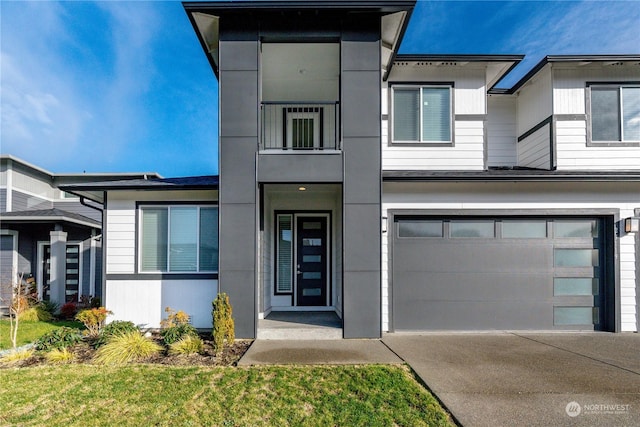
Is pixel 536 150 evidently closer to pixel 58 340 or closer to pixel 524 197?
pixel 524 197

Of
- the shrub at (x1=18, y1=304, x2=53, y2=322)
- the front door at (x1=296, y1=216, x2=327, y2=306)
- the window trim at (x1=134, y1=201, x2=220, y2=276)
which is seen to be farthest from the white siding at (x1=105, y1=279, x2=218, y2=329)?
the shrub at (x1=18, y1=304, x2=53, y2=322)

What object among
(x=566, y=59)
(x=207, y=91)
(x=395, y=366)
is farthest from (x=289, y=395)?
(x=207, y=91)

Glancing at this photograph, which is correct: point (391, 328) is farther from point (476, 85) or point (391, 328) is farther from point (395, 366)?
point (476, 85)

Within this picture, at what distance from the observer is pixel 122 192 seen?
699cm

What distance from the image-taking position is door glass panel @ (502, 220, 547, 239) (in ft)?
22.6

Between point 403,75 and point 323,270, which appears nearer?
point 403,75

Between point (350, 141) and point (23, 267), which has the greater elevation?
point (350, 141)

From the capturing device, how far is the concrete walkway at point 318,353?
4.87 meters

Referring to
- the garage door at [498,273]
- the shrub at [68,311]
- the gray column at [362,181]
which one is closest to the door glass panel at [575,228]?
the garage door at [498,273]

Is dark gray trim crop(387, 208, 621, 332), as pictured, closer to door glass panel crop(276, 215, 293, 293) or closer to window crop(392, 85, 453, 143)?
window crop(392, 85, 453, 143)

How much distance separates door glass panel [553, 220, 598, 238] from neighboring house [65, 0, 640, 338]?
2 cm

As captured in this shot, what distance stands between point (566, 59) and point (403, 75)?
10.4 ft

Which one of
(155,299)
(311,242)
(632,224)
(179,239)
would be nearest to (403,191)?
(311,242)

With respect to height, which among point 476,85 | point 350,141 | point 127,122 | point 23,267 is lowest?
point 23,267
